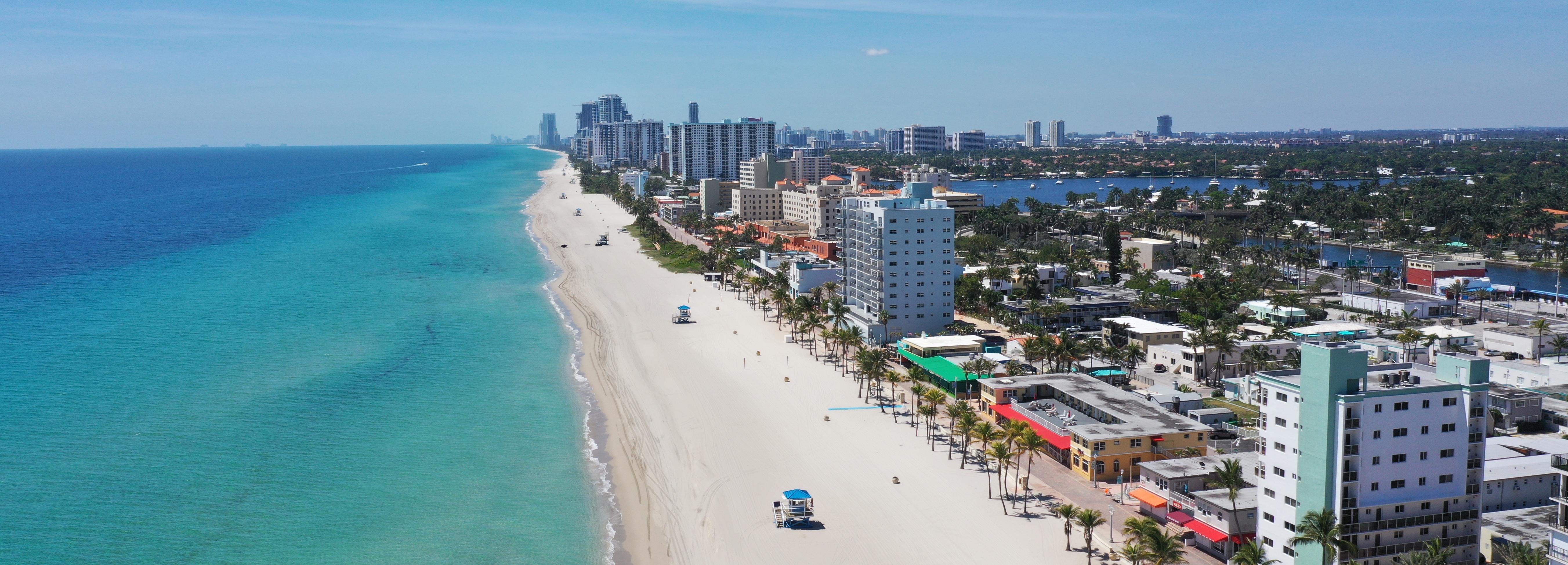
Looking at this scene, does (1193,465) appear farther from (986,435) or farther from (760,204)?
(760,204)

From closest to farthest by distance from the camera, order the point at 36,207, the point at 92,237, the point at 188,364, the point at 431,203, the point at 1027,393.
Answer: the point at 1027,393 < the point at 188,364 < the point at 92,237 < the point at 36,207 < the point at 431,203

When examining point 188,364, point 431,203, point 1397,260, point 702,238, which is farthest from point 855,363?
point 431,203

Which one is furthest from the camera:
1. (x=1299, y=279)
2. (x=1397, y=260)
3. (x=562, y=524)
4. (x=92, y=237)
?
(x=92, y=237)

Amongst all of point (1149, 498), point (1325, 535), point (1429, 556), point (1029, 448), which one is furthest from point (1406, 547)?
point (1029, 448)

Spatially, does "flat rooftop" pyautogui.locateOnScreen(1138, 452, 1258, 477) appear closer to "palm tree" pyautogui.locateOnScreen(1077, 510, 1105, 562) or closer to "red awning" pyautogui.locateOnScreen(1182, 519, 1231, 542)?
"red awning" pyautogui.locateOnScreen(1182, 519, 1231, 542)

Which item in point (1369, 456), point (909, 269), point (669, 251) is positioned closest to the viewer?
point (1369, 456)

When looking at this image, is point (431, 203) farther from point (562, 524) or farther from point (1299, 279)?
point (562, 524)
